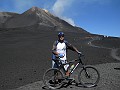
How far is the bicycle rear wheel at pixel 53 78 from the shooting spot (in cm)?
1108

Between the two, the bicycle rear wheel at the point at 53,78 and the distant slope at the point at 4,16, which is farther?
the distant slope at the point at 4,16

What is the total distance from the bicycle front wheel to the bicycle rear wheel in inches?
30.4

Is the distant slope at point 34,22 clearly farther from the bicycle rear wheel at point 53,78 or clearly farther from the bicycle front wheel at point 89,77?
the bicycle front wheel at point 89,77

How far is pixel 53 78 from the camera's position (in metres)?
11.2

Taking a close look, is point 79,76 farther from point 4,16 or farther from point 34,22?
point 4,16

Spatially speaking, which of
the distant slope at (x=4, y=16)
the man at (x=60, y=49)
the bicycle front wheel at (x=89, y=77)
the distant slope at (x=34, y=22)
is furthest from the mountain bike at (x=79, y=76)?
the distant slope at (x=4, y=16)

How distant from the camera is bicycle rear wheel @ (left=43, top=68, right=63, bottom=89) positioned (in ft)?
36.3

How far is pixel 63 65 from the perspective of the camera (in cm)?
1126

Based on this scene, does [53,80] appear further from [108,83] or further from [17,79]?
[17,79]

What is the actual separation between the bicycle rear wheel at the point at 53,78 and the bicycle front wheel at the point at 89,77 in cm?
77

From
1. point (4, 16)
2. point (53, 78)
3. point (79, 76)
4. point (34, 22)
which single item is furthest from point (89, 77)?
point (4, 16)

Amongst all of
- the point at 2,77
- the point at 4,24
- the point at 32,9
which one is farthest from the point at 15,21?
the point at 2,77

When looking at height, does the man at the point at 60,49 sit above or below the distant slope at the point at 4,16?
below

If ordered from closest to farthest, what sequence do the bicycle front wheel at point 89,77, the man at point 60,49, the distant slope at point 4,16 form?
the bicycle front wheel at point 89,77 < the man at point 60,49 < the distant slope at point 4,16
